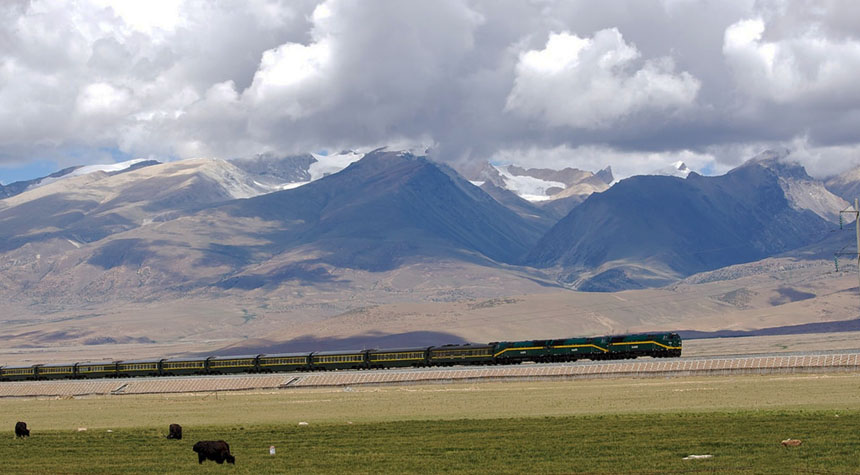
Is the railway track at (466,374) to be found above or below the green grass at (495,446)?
above

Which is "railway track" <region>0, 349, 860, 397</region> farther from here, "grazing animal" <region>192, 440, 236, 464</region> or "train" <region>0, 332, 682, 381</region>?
"grazing animal" <region>192, 440, 236, 464</region>

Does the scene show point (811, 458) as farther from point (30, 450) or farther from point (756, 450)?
point (30, 450)

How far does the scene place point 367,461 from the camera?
47.8m

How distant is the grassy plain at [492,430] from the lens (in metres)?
45.6

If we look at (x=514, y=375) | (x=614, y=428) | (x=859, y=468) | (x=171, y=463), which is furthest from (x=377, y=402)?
(x=859, y=468)

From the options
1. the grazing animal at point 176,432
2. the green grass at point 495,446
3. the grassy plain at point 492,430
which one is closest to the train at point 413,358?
the grassy plain at point 492,430

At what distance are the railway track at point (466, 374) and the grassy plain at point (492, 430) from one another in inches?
135

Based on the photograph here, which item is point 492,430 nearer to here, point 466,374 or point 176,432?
point 176,432

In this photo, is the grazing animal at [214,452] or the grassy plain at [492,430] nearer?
the grassy plain at [492,430]

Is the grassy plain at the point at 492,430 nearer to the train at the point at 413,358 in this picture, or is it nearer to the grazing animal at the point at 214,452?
the grazing animal at the point at 214,452

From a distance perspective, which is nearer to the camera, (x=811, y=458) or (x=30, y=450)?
(x=811, y=458)

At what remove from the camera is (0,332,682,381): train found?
116 metres

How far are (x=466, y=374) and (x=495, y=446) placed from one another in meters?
53.2

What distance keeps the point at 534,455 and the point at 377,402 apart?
39.8 m
